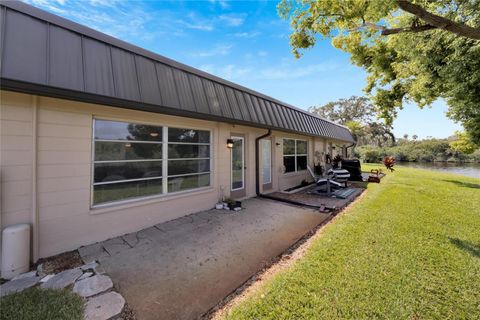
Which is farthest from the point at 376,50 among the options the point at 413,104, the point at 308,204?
the point at 308,204

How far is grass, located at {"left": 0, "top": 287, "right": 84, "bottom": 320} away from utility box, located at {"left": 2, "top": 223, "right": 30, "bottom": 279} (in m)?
0.65

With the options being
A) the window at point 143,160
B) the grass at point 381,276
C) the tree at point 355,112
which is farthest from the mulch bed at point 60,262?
the tree at point 355,112

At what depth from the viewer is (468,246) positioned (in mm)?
3539

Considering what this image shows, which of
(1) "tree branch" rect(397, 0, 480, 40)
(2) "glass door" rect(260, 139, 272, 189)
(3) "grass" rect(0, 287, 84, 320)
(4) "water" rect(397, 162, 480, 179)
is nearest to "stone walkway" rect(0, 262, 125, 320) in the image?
(3) "grass" rect(0, 287, 84, 320)

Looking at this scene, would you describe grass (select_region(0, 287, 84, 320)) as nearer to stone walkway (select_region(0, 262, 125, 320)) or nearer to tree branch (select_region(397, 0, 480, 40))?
stone walkway (select_region(0, 262, 125, 320))

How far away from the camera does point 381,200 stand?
6.65m

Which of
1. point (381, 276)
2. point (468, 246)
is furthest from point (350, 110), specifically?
point (381, 276)

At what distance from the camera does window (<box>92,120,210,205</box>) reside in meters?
3.85

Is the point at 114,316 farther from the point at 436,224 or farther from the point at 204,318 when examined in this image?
the point at 436,224

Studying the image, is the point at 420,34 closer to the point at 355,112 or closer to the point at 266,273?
the point at 266,273

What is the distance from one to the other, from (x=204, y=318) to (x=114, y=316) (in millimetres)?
910

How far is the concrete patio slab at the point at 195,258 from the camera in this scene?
2293 millimetres

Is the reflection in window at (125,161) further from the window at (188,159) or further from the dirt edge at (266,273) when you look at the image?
the dirt edge at (266,273)

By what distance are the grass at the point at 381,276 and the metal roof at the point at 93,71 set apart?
11.4 feet
